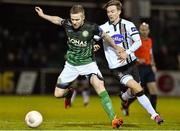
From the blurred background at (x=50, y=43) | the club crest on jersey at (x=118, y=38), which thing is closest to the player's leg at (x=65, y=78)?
the club crest on jersey at (x=118, y=38)

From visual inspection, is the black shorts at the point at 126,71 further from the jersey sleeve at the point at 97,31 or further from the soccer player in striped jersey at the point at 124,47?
the jersey sleeve at the point at 97,31

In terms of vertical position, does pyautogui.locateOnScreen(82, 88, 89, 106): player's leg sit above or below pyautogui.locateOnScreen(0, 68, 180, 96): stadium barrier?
below

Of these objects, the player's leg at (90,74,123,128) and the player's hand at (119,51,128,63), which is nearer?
the player's leg at (90,74,123,128)

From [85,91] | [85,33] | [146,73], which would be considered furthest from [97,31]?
[85,91]

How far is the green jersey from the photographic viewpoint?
12641 mm

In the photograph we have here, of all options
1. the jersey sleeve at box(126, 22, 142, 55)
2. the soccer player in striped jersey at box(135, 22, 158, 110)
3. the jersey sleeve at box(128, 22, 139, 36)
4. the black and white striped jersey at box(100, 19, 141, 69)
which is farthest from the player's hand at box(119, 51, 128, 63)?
the soccer player in striped jersey at box(135, 22, 158, 110)

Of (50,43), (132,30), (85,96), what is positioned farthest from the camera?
(50,43)

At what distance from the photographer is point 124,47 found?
531 inches

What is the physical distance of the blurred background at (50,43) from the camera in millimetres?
28312

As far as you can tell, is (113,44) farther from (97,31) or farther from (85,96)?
(85,96)

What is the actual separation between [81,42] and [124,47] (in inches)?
48.1

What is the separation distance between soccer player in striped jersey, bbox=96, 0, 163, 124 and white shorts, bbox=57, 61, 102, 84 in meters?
0.69

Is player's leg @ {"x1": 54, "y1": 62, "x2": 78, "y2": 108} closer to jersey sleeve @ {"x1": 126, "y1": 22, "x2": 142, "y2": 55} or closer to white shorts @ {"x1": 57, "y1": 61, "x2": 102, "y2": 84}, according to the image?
white shorts @ {"x1": 57, "y1": 61, "x2": 102, "y2": 84}

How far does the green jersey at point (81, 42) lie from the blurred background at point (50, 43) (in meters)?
13.8
